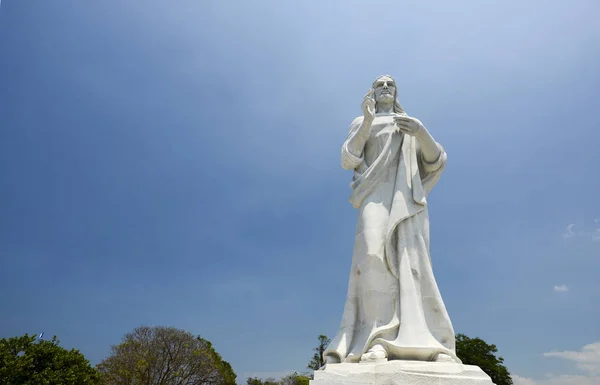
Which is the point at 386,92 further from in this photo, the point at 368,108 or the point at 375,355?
the point at 375,355

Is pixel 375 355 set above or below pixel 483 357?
below

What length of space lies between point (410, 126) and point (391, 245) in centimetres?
188

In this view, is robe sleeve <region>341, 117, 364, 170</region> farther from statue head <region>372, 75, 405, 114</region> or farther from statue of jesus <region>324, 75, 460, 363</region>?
statue head <region>372, 75, 405, 114</region>

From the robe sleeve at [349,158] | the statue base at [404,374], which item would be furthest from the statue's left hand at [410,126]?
the statue base at [404,374]

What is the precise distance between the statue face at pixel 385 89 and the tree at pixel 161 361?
3946 centimetres

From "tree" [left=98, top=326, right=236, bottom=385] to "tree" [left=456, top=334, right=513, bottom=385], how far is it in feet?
79.1

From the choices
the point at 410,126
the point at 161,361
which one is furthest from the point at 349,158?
the point at 161,361

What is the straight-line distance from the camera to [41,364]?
88.2 ft

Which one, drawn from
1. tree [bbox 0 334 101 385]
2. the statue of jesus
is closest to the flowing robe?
the statue of jesus

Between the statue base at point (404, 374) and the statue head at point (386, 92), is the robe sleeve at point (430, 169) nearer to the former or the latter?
the statue head at point (386, 92)

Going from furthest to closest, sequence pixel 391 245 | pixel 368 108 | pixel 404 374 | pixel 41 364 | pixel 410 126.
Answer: pixel 41 364 → pixel 368 108 → pixel 410 126 → pixel 391 245 → pixel 404 374

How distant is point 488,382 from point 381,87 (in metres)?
4.92

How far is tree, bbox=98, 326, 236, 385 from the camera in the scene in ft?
131

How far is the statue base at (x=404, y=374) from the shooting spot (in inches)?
204
